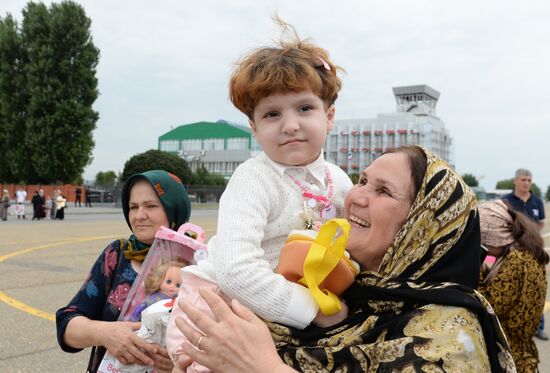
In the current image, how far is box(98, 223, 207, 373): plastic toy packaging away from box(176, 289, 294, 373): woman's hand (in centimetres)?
44

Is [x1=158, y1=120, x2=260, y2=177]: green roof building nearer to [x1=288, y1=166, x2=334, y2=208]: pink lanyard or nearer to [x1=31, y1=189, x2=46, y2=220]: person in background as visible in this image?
[x1=31, y1=189, x2=46, y2=220]: person in background

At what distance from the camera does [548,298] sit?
814 centimetres

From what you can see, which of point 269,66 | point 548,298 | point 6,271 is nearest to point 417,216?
point 269,66

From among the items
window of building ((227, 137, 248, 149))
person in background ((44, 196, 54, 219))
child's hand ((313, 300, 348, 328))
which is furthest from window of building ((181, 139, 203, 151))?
child's hand ((313, 300, 348, 328))

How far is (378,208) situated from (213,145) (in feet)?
319

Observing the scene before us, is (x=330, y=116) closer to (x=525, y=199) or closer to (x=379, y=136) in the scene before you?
(x=525, y=199)

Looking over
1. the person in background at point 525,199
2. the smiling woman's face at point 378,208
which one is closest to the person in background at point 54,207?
the person in background at point 525,199

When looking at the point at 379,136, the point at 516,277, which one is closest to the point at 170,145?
the point at 379,136

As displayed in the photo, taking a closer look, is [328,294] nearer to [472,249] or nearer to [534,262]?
[472,249]

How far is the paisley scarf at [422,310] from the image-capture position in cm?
143

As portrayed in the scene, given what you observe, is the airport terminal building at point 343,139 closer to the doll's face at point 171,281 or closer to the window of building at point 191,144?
the window of building at point 191,144

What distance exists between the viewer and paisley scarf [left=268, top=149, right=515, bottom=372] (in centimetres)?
143

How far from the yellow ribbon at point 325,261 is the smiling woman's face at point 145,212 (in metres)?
1.09

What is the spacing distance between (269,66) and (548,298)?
312 inches
